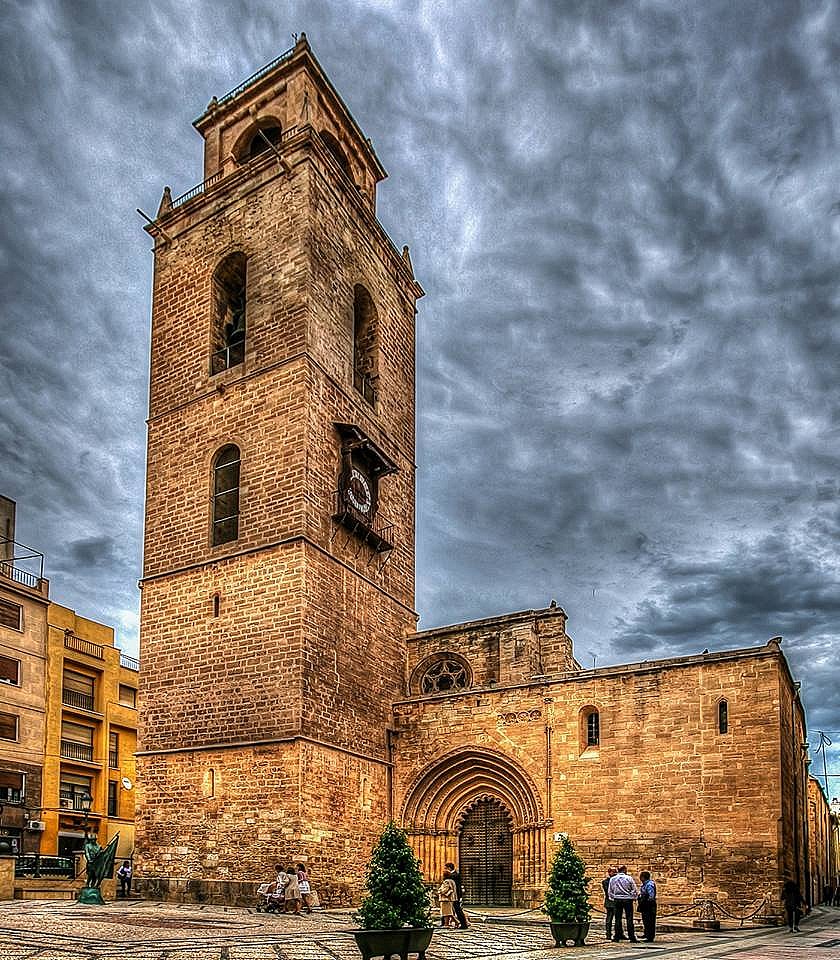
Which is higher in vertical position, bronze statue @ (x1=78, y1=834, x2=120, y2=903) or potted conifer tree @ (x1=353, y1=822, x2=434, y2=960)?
potted conifer tree @ (x1=353, y1=822, x2=434, y2=960)

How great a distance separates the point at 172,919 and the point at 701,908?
387 inches

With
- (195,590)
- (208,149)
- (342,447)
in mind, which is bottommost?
(195,590)

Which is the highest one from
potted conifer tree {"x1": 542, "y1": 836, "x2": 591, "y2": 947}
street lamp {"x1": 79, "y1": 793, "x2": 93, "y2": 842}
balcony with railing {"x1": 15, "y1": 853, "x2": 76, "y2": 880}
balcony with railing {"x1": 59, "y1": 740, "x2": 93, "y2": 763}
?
balcony with railing {"x1": 59, "y1": 740, "x2": 93, "y2": 763}

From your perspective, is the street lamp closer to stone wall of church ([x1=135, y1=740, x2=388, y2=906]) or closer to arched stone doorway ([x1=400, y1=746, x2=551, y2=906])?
stone wall of church ([x1=135, y1=740, x2=388, y2=906])

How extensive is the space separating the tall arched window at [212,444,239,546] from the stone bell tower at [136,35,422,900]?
0.17 ft

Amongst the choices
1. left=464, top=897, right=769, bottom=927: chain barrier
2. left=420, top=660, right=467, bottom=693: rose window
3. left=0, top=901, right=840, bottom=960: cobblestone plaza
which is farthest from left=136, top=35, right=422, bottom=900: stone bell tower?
left=464, top=897, right=769, bottom=927: chain barrier

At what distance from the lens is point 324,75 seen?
27.1m

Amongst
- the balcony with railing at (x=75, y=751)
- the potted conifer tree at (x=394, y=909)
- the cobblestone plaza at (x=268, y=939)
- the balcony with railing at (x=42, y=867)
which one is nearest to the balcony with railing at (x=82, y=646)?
the balcony with railing at (x=75, y=751)

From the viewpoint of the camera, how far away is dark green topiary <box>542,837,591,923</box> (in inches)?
532

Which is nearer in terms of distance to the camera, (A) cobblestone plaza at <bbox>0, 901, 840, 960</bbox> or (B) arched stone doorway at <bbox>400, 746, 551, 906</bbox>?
(A) cobblestone plaza at <bbox>0, 901, 840, 960</bbox>

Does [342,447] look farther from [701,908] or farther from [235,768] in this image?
[701,908]

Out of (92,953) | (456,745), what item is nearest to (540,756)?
(456,745)

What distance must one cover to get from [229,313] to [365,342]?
12.0 feet

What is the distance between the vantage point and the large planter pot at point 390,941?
9906 mm
